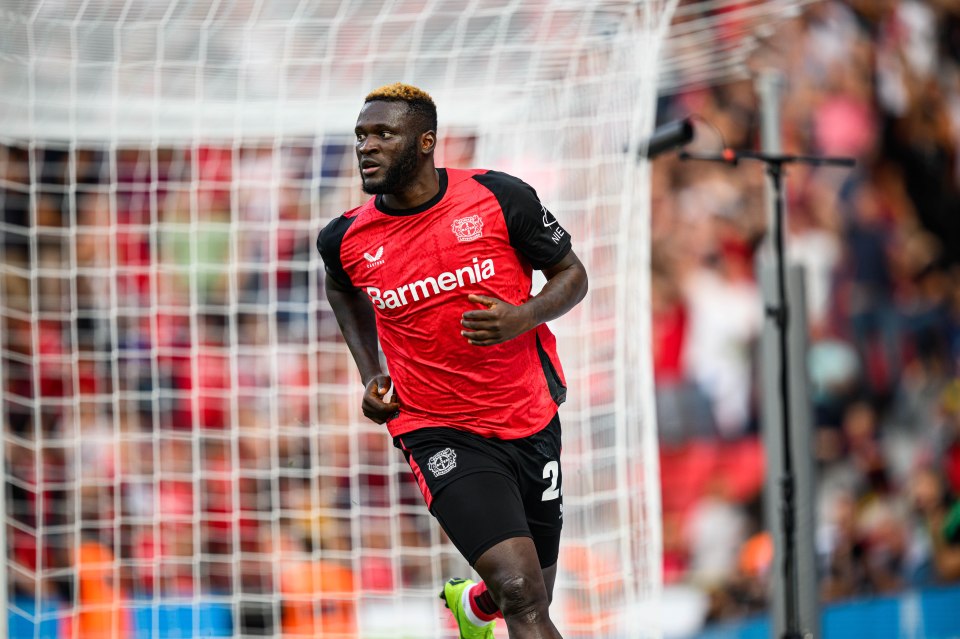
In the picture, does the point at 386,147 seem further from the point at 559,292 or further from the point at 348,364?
the point at 348,364

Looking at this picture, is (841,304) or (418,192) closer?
(418,192)

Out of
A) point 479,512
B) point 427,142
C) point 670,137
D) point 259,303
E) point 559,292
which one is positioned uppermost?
point 670,137

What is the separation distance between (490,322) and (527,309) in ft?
0.53

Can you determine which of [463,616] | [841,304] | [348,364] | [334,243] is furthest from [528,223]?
[841,304]

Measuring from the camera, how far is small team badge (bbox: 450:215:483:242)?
3.13 m

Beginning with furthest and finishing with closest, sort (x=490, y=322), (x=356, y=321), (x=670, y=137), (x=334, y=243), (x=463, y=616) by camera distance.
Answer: (x=670, y=137), (x=463, y=616), (x=356, y=321), (x=334, y=243), (x=490, y=322)

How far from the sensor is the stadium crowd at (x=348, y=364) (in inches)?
224

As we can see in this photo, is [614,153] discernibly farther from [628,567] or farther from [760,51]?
[760,51]

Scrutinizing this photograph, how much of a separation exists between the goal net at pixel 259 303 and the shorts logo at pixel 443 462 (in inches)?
68.6

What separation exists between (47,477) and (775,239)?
412 centimetres

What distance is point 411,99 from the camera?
3109mm

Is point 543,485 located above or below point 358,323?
below

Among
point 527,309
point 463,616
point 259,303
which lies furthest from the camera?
point 259,303

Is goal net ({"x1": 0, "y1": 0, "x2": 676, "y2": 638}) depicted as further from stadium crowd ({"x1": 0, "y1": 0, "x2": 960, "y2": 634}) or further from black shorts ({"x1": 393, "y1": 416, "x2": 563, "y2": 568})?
black shorts ({"x1": 393, "y1": 416, "x2": 563, "y2": 568})
